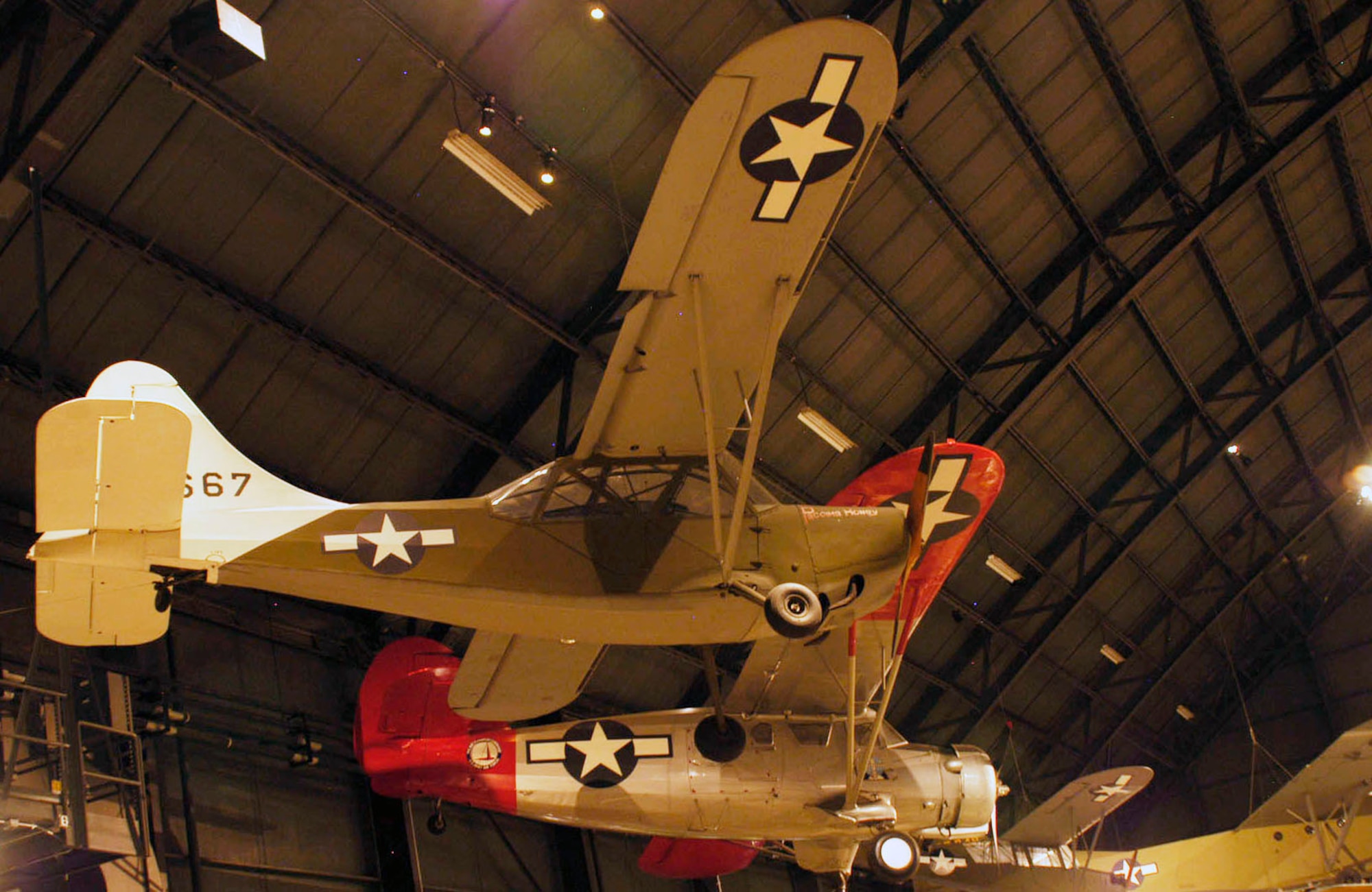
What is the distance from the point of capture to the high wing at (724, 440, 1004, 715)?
10.8 meters

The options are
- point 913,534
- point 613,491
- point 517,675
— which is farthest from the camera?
point 517,675

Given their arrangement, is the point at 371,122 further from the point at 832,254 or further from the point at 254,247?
the point at 832,254

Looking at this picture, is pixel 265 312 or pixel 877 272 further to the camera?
pixel 877 272

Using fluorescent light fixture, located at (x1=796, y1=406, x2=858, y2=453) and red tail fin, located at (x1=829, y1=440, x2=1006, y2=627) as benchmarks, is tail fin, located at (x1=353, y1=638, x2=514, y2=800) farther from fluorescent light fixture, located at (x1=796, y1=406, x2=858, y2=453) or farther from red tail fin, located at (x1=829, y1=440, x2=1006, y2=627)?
fluorescent light fixture, located at (x1=796, y1=406, x2=858, y2=453)

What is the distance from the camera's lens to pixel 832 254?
48.4 ft

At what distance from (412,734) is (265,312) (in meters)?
4.64

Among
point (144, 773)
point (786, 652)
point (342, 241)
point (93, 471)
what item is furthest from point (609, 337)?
point (93, 471)

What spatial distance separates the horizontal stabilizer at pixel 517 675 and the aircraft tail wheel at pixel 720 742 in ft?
5.32

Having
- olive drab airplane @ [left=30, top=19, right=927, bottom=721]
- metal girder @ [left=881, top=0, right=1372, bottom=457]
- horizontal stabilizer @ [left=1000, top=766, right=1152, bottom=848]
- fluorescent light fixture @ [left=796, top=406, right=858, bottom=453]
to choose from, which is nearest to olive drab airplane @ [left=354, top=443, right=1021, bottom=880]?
olive drab airplane @ [left=30, top=19, right=927, bottom=721]

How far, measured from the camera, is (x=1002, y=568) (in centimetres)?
1923

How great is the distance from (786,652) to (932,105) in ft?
23.3

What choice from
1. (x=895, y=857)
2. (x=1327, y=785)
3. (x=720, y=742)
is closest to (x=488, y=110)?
(x=720, y=742)

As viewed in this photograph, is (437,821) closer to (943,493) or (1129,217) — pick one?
(943,493)

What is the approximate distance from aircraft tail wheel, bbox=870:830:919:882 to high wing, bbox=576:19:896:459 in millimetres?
5058
